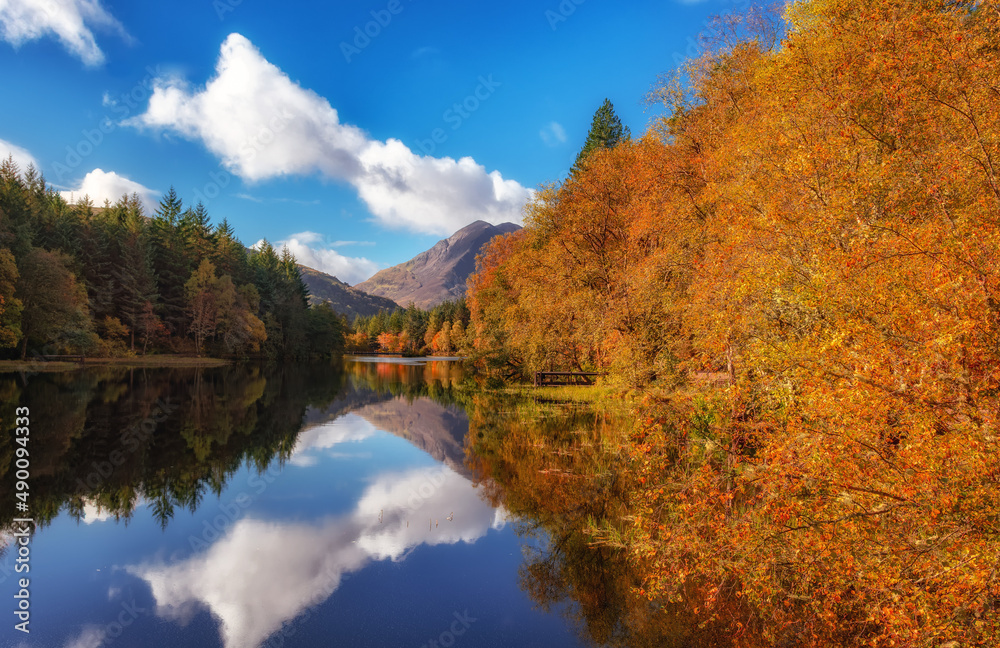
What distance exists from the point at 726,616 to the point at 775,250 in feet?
22.9

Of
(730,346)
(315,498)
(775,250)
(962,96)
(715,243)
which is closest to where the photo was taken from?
(962,96)

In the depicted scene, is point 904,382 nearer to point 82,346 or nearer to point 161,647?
point 161,647

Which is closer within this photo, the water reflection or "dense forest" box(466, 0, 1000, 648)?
"dense forest" box(466, 0, 1000, 648)

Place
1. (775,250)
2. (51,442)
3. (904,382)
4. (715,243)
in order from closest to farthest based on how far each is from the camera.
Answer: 1. (904,382)
2. (775,250)
3. (715,243)
4. (51,442)

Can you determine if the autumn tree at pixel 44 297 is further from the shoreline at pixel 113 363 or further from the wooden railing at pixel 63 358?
the shoreline at pixel 113 363

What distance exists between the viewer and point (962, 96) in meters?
6.32

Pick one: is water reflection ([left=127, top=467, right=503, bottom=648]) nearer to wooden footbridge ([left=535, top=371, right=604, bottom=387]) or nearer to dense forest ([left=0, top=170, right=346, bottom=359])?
wooden footbridge ([left=535, top=371, right=604, bottom=387])

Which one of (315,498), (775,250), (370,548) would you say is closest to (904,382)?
(775,250)

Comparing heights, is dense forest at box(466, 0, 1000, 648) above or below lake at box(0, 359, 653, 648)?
above
